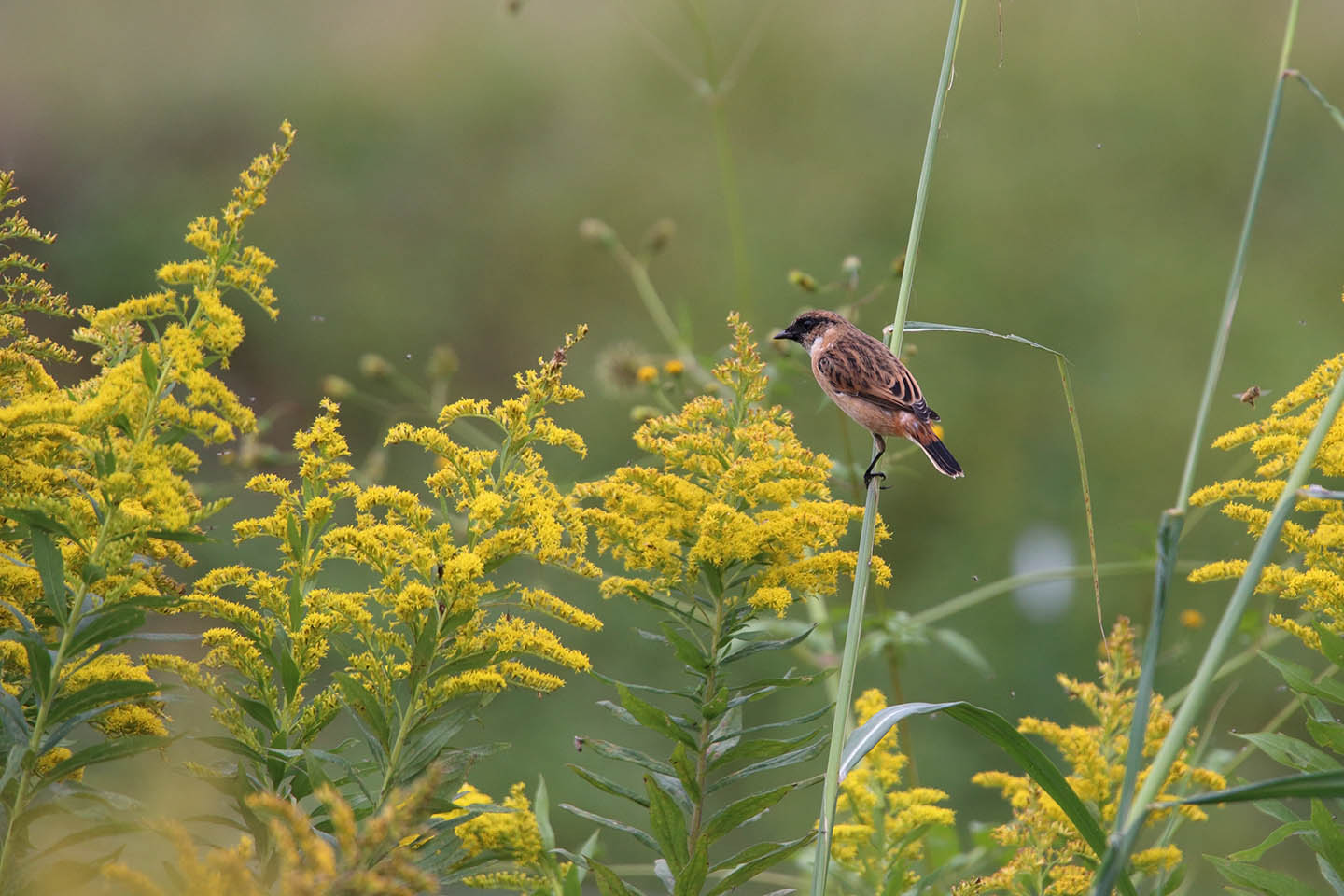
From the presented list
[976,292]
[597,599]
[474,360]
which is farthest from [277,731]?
[976,292]

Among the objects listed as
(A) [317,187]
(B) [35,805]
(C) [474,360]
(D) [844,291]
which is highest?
(A) [317,187]

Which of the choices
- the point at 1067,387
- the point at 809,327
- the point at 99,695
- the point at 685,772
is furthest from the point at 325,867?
the point at 809,327

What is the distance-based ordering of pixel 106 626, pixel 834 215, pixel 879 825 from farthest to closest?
pixel 834 215, pixel 879 825, pixel 106 626

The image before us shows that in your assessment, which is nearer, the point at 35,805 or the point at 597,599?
the point at 35,805

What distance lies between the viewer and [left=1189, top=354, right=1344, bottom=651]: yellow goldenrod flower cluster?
6.63 ft

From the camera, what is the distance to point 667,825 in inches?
70.9

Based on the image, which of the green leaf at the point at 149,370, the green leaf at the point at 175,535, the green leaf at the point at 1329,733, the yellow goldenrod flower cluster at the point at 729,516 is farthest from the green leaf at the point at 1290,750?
the green leaf at the point at 149,370

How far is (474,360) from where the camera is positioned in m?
5.82

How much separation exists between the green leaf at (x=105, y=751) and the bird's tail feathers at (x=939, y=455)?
169 centimetres

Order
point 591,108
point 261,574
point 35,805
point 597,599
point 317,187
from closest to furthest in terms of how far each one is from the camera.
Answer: point 35,805, point 261,574, point 597,599, point 317,187, point 591,108

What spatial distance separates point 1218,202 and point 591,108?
333cm

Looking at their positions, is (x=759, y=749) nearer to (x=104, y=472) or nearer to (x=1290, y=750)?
(x=1290, y=750)

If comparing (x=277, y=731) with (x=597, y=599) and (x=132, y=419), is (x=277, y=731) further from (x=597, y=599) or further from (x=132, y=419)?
(x=597, y=599)

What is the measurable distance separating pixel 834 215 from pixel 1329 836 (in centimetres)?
472
